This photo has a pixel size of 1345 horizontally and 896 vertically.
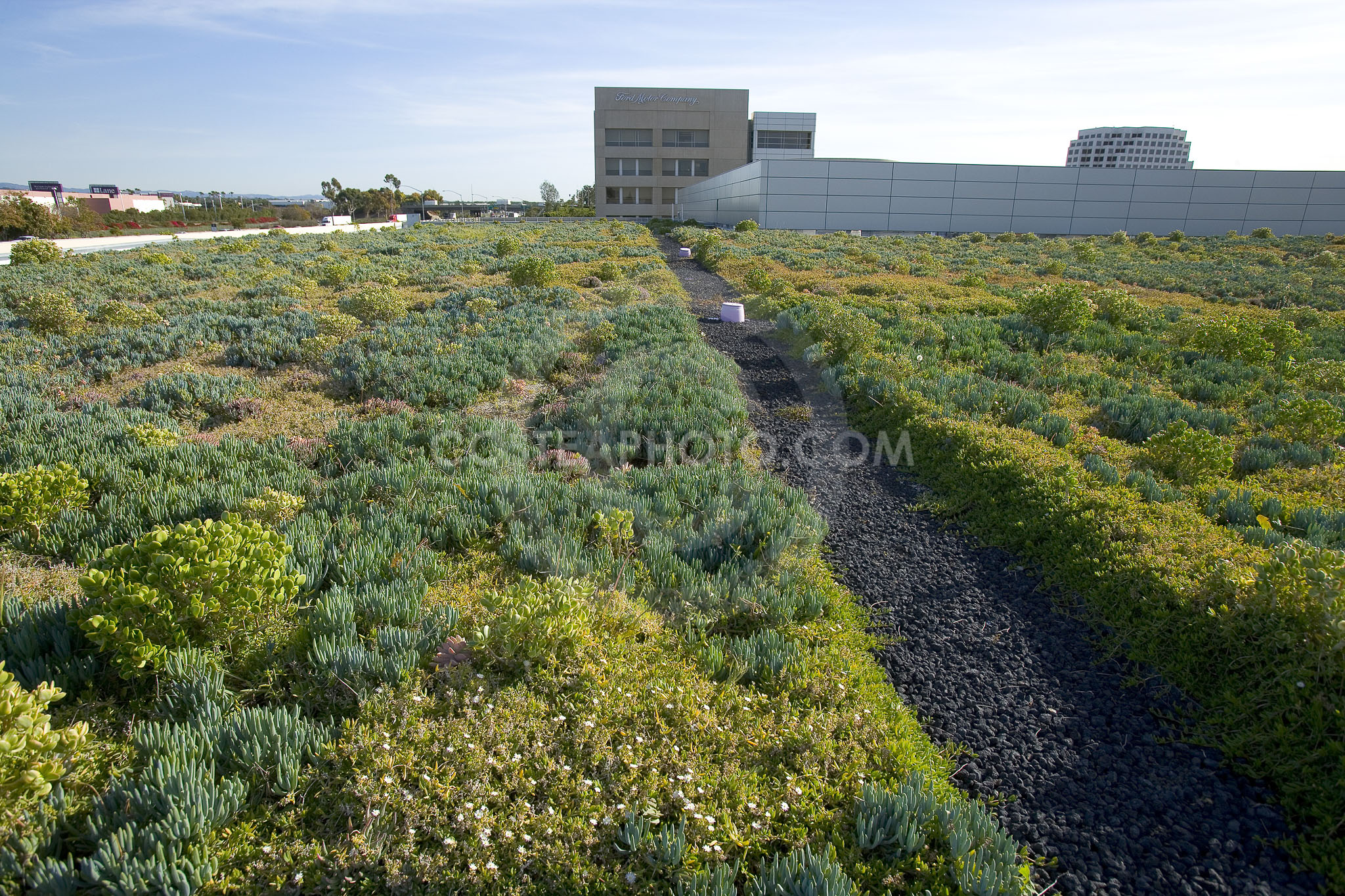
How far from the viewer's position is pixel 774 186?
41.4 meters

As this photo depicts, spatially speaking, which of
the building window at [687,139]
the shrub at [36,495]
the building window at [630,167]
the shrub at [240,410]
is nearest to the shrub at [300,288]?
the shrub at [240,410]

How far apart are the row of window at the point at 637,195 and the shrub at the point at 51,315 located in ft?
228

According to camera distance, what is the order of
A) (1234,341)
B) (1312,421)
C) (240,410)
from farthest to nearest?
(1234,341) → (240,410) → (1312,421)

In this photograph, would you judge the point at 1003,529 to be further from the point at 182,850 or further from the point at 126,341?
the point at 126,341

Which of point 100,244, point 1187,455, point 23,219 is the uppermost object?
point 23,219

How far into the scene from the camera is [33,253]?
71.4 ft

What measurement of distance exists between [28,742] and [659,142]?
82.3 m

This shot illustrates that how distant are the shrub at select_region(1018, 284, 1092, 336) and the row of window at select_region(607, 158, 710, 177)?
7064 centimetres

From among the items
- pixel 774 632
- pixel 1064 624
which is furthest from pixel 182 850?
pixel 1064 624

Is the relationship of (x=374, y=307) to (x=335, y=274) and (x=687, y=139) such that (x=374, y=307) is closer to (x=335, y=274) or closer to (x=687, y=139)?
(x=335, y=274)

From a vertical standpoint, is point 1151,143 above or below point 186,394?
above

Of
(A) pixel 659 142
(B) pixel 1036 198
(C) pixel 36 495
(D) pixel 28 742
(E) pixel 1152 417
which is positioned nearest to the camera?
(D) pixel 28 742

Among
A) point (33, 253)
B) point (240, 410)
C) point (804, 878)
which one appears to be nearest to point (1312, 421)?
point (804, 878)

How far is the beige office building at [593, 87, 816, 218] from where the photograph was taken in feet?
246
